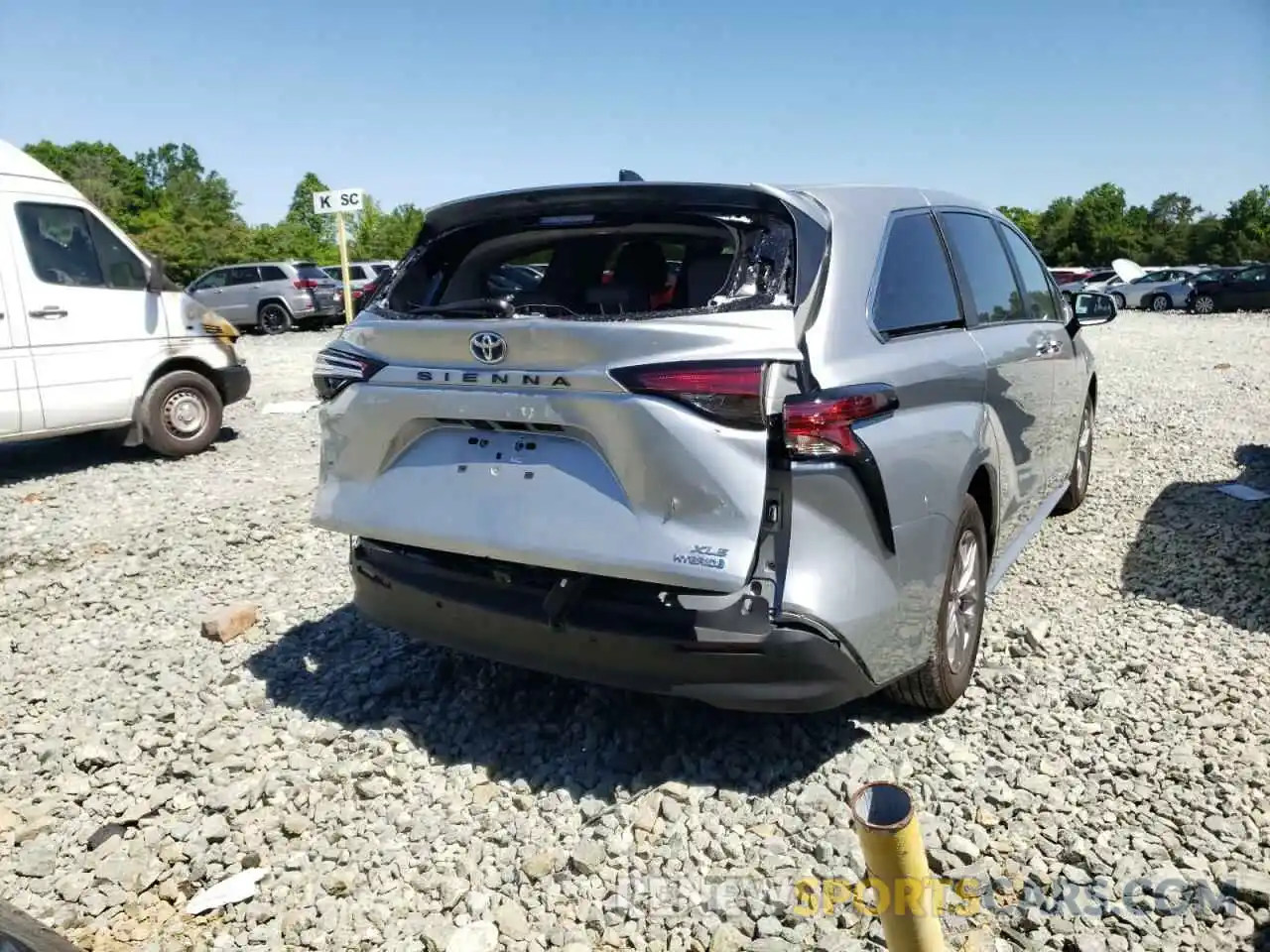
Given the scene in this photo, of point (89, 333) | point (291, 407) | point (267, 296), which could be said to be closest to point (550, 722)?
point (89, 333)

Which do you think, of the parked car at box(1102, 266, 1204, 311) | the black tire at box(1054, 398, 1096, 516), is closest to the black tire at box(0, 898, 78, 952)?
the black tire at box(1054, 398, 1096, 516)

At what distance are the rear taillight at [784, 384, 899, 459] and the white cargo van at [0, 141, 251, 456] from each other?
6812 mm

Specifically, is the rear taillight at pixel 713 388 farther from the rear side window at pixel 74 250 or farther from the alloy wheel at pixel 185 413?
the alloy wheel at pixel 185 413

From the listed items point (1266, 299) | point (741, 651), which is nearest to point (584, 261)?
point (741, 651)

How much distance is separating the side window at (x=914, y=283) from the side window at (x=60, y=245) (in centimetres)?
670

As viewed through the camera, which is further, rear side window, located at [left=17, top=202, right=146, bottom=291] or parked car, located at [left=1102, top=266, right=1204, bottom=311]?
parked car, located at [left=1102, top=266, right=1204, bottom=311]

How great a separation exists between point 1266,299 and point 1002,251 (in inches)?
1099

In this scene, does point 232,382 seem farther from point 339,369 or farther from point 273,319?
point 273,319

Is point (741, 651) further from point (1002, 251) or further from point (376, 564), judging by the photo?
point (1002, 251)

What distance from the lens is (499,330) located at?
2.87 m

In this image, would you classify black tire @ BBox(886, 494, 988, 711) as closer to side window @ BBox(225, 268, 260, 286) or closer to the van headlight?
the van headlight

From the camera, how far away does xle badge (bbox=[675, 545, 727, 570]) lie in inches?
101

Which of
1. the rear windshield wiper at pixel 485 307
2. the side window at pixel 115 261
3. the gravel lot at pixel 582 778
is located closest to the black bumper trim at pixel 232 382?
the side window at pixel 115 261

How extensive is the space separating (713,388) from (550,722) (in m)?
1.57
